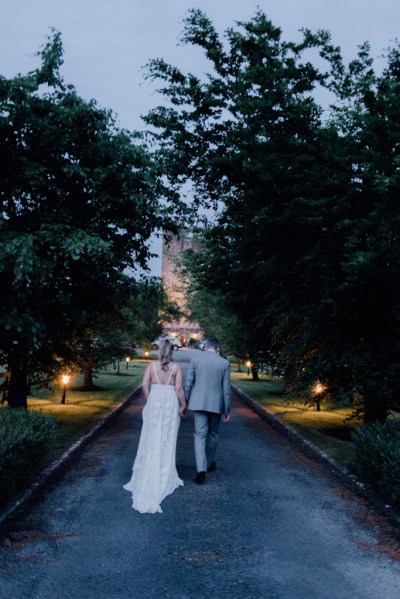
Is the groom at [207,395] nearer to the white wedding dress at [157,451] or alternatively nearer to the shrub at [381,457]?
the white wedding dress at [157,451]

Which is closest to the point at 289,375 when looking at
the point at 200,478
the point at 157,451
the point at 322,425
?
the point at 322,425

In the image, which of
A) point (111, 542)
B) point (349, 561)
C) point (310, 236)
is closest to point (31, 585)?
point (111, 542)

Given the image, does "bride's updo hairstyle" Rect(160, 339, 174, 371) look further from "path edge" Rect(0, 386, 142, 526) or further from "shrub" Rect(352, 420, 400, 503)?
"shrub" Rect(352, 420, 400, 503)

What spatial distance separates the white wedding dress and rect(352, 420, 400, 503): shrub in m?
2.55

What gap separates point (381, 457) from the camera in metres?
6.57

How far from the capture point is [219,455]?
9.39 metres

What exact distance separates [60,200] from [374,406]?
25.3ft

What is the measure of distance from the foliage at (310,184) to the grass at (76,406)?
483cm

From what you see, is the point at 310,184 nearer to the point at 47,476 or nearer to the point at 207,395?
the point at 207,395

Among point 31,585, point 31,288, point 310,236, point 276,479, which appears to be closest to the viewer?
point 31,585

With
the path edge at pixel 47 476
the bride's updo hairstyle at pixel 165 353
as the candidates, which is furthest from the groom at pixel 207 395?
the path edge at pixel 47 476

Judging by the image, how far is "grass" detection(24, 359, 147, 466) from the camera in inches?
402

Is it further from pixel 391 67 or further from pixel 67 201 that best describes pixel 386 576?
pixel 391 67

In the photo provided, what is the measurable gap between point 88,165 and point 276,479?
6.74m
